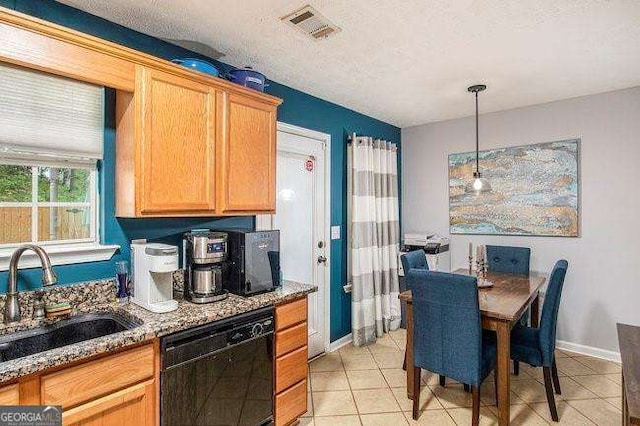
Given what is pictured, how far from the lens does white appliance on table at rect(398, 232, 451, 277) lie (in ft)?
13.0

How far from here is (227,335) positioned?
186 cm

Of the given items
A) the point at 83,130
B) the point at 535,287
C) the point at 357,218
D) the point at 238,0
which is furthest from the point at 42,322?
the point at 535,287

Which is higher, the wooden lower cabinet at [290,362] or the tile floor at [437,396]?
the wooden lower cabinet at [290,362]

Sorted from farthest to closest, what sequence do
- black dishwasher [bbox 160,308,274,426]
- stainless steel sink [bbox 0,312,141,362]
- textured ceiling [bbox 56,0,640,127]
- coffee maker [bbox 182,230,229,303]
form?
coffee maker [bbox 182,230,229,303], textured ceiling [bbox 56,0,640,127], black dishwasher [bbox 160,308,274,426], stainless steel sink [bbox 0,312,141,362]

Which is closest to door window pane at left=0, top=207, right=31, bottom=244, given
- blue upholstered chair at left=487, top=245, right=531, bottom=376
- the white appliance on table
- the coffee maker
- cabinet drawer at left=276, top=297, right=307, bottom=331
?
the coffee maker

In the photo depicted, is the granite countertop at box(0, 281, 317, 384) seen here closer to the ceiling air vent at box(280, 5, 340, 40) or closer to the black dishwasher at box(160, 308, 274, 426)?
the black dishwasher at box(160, 308, 274, 426)

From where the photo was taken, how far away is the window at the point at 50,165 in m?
1.69

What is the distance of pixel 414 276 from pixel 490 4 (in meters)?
1.60

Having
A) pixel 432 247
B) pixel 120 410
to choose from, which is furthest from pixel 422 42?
pixel 120 410

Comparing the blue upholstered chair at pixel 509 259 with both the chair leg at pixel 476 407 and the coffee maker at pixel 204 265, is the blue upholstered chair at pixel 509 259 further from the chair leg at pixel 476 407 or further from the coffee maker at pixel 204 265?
the coffee maker at pixel 204 265

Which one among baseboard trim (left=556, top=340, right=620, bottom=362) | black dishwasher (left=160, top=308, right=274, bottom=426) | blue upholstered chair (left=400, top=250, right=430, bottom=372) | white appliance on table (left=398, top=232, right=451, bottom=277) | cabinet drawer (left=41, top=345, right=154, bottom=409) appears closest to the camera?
cabinet drawer (left=41, top=345, right=154, bottom=409)

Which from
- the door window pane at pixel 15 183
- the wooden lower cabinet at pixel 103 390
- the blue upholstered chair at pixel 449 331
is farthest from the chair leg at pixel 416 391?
the door window pane at pixel 15 183

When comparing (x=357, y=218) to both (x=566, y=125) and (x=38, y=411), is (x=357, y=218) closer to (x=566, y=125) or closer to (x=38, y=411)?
(x=566, y=125)

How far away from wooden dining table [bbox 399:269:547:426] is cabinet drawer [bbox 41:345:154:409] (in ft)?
5.50
